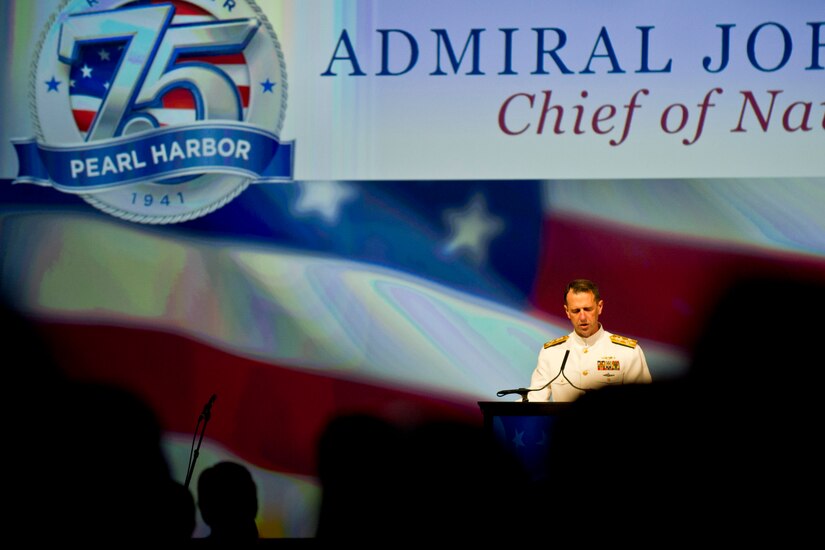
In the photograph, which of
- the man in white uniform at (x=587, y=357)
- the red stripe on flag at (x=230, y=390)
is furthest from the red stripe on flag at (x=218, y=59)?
the man in white uniform at (x=587, y=357)

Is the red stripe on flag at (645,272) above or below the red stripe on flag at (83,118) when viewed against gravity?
below

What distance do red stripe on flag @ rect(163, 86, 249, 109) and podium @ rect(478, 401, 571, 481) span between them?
2.41 m

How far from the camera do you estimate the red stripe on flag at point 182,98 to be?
5.77 meters

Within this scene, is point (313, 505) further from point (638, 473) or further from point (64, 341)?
point (638, 473)

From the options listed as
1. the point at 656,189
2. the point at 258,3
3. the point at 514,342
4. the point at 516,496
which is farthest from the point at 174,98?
the point at 516,496

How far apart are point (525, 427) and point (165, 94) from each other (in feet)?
9.24

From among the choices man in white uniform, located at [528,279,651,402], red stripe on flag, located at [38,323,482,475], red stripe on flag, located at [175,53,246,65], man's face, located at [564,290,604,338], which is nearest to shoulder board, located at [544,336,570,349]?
man in white uniform, located at [528,279,651,402]

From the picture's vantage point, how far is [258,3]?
5773 mm

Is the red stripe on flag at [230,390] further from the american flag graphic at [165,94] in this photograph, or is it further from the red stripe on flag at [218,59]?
the red stripe on flag at [218,59]

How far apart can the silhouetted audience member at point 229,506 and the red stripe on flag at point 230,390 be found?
10.4 feet

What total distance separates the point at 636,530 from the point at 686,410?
0.79ft

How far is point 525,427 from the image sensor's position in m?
4.18

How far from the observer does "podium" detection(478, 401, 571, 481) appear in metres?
4.14

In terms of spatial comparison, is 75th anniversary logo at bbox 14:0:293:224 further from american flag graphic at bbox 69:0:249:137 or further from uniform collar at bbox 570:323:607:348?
uniform collar at bbox 570:323:607:348
